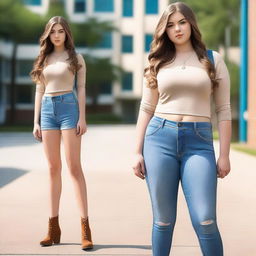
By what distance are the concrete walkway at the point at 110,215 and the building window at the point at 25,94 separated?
153 ft

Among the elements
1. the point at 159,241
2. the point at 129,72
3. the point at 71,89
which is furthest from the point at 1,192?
the point at 129,72

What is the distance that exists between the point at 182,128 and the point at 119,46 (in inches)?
→ 2121

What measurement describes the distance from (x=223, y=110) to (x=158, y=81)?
442 millimetres

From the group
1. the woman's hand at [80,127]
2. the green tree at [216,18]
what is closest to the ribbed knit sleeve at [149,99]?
the woman's hand at [80,127]

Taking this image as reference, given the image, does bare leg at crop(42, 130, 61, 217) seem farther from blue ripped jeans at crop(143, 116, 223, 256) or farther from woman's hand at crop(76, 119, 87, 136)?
blue ripped jeans at crop(143, 116, 223, 256)

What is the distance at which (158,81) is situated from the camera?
143 inches

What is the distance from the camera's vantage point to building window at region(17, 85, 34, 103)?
189ft

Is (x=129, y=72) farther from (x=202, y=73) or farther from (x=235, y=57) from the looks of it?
(x=202, y=73)

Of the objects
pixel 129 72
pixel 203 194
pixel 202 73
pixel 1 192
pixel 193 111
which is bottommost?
pixel 1 192

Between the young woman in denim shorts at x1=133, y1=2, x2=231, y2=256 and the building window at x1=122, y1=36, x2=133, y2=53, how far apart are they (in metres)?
53.7

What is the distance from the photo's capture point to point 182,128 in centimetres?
355

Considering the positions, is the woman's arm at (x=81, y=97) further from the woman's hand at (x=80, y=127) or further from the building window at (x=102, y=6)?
the building window at (x=102, y=6)

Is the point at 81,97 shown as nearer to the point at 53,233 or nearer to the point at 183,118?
the point at 53,233

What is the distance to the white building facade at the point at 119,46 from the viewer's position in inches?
2227
